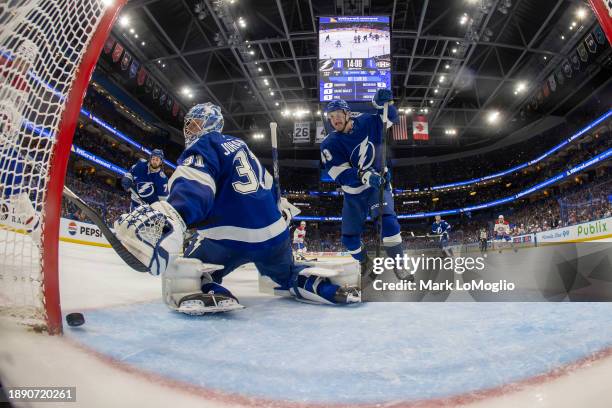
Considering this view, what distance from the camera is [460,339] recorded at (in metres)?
1.10

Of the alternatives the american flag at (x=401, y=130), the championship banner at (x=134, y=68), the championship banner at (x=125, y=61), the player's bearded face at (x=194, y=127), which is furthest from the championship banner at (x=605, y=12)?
the championship banner at (x=134, y=68)

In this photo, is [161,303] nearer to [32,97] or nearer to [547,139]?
[32,97]

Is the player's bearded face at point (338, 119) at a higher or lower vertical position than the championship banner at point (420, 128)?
lower

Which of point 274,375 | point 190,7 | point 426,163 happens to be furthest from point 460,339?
point 426,163

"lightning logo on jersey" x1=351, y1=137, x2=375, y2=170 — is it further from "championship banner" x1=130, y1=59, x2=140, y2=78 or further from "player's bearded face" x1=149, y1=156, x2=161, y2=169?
"championship banner" x1=130, y1=59, x2=140, y2=78

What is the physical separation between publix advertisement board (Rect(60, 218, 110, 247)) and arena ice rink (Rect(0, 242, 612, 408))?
238 inches

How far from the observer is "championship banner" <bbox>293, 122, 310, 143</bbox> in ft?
46.7

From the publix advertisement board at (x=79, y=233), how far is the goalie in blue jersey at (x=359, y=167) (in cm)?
535

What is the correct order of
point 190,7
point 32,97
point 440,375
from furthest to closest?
1. point 190,7
2. point 32,97
3. point 440,375

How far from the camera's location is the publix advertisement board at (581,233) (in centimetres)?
823

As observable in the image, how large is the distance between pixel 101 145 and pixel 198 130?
18251 millimetres

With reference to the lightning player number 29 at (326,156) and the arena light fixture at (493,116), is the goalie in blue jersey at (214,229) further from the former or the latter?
the arena light fixture at (493,116)

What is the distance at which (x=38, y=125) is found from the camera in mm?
1221

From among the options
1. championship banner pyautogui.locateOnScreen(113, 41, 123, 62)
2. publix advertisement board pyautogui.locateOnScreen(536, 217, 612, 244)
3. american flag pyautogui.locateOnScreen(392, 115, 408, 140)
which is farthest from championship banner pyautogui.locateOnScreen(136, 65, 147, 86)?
publix advertisement board pyautogui.locateOnScreen(536, 217, 612, 244)
